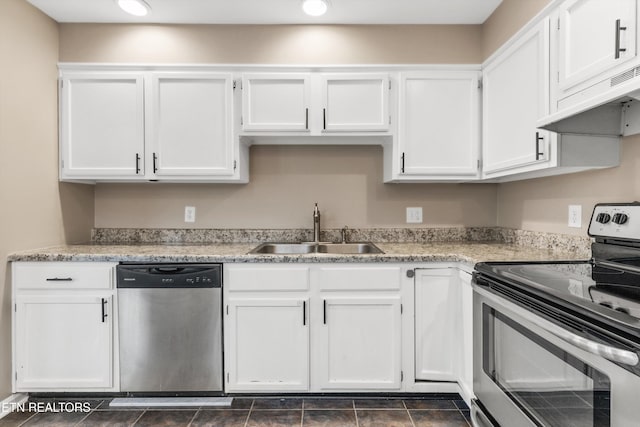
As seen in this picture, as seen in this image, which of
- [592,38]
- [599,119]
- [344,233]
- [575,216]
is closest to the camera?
[592,38]

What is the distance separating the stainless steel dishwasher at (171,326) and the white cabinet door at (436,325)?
1123 millimetres

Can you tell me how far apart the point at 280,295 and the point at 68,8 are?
2291mm

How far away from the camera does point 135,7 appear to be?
7.43ft

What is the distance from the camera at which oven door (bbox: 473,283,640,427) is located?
87cm

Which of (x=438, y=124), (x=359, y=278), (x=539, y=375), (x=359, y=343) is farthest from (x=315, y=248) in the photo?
(x=539, y=375)

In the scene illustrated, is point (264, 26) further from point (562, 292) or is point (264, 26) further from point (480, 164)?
point (562, 292)

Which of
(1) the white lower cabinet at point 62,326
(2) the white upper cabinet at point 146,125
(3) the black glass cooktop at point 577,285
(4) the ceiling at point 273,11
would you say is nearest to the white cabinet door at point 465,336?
(3) the black glass cooktop at point 577,285

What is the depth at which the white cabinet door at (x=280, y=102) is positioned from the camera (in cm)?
233

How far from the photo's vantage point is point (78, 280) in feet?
6.61

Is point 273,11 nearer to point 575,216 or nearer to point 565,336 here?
point 575,216

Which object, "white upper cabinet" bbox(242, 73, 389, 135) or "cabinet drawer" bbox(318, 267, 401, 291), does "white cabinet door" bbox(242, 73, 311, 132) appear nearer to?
"white upper cabinet" bbox(242, 73, 389, 135)

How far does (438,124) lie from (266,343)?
1734 millimetres

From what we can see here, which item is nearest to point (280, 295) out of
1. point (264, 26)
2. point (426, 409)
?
point (426, 409)

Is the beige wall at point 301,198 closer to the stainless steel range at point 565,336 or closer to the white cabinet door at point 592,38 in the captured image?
the stainless steel range at point 565,336
